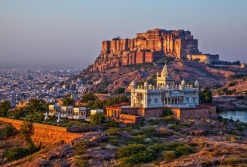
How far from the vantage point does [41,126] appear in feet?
138

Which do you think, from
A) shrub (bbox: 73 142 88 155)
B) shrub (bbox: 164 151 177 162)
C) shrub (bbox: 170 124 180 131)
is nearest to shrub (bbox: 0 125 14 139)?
shrub (bbox: 73 142 88 155)

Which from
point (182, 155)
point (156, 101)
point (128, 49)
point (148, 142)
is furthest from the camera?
point (128, 49)

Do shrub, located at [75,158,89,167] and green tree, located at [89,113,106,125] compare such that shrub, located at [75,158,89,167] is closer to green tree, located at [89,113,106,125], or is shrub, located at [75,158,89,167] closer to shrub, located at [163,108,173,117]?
green tree, located at [89,113,106,125]

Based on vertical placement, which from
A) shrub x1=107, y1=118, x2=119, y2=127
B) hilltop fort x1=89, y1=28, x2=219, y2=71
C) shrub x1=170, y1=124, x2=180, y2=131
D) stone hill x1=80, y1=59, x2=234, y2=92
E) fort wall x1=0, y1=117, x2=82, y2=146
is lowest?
fort wall x1=0, y1=117, x2=82, y2=146

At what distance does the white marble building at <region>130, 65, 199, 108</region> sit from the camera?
4756cm

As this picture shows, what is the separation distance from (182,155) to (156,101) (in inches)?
660

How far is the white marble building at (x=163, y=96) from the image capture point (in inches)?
1873

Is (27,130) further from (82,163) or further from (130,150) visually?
(130,150)

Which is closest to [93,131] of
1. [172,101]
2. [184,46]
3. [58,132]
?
[58,132]

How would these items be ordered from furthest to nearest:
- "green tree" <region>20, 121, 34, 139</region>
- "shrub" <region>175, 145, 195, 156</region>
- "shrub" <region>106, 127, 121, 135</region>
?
"green tree" <region>20, 121, 34, 139</region>, "shrub" <region>106, 127, 121, 135</region>, "shrub" <region>175, 145, 195, 156</region>

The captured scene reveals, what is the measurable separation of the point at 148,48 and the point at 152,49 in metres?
0.97

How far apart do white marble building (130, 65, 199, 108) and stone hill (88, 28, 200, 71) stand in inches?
2490

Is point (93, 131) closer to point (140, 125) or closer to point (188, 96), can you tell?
point (140, 125)

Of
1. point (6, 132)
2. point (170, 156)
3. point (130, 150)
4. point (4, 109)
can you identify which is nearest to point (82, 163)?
point (130, 150)
